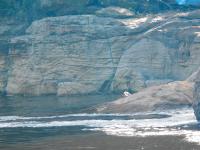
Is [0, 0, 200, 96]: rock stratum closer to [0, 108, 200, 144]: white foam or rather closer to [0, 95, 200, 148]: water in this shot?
[0, 95, 200, 148]: water

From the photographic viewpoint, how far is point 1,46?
2618 inches

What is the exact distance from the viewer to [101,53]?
60969 millimetres

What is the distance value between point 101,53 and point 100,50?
1.27 ft

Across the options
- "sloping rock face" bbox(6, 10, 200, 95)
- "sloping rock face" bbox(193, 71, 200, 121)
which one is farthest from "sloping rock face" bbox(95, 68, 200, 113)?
"sloping rock face" bbox(6, 10, 200, 95)

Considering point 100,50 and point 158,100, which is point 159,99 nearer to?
point 158,100

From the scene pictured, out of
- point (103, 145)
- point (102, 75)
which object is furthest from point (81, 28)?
point (103, 145)

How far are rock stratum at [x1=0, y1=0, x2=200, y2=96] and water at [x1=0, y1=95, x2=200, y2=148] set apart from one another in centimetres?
1365

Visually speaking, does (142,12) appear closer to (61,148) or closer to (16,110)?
(16,110)

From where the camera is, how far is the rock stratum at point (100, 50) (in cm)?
5809

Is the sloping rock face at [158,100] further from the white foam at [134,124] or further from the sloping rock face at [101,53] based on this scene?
the sloping rock face at [101,53]

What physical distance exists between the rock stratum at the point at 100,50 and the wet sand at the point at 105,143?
27308 millimetres

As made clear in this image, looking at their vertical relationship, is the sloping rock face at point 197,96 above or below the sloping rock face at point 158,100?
above

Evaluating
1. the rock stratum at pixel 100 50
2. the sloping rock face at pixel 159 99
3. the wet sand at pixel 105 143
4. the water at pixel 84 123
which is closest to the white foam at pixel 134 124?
the water at pixel 84 123

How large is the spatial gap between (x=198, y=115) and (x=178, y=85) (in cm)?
884
